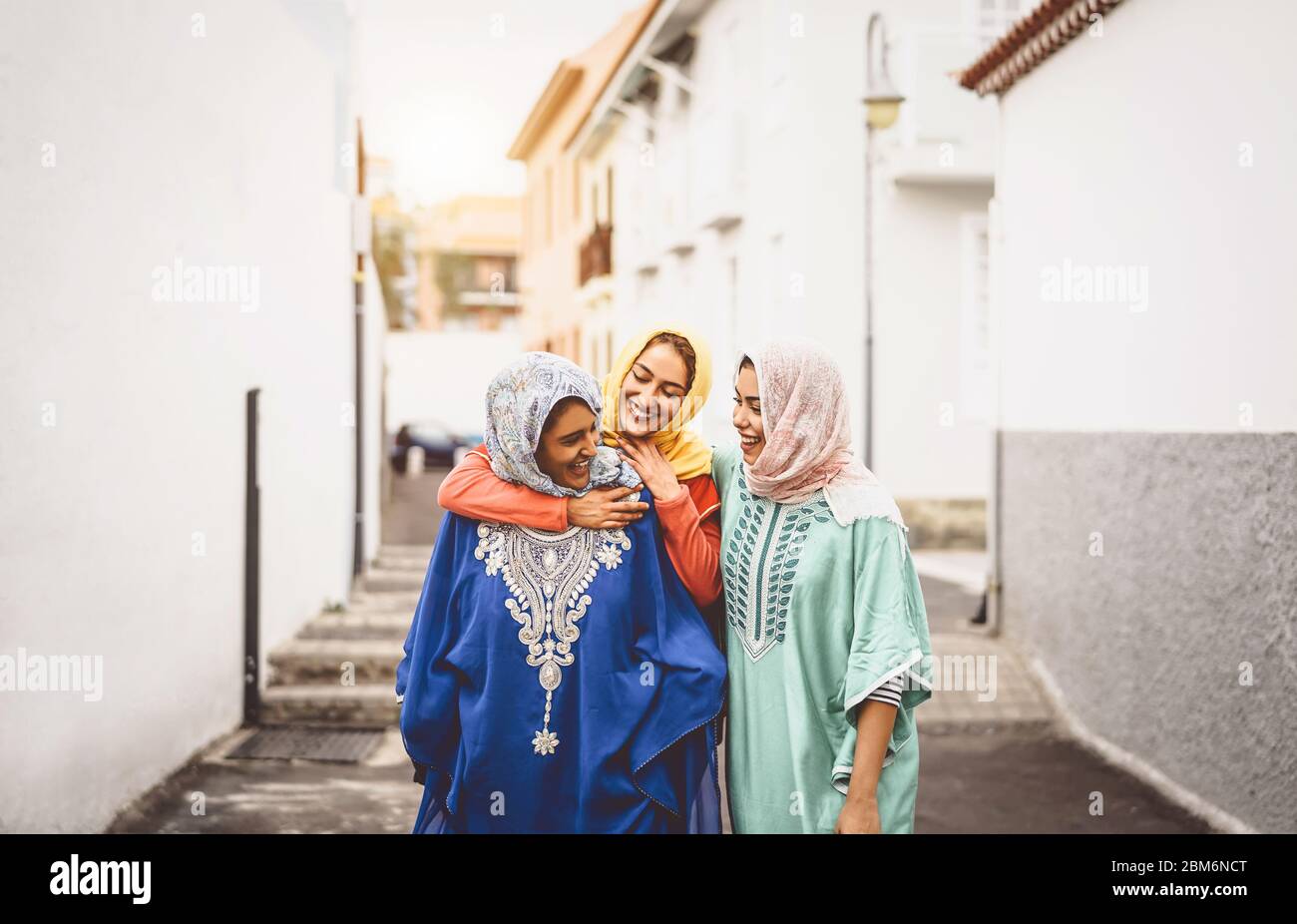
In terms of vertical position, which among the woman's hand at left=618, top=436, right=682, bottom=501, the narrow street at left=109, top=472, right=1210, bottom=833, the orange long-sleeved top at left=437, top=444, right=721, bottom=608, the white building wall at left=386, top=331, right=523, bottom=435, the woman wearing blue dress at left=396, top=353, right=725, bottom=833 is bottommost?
the narrow street at left=109, top=472, right=1210, bottom=833

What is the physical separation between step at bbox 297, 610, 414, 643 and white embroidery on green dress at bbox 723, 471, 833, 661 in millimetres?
5599

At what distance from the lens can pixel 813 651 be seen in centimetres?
291

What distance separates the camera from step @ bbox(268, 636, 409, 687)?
7656 millimetres

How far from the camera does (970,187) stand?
13.4 meters

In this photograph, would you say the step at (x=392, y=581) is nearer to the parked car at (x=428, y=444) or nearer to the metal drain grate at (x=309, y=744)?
the metal drain grate at (x=309, y=744)

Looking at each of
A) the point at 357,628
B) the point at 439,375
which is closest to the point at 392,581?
the point at 357,628

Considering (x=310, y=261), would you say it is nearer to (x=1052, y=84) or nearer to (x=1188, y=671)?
(x=1052, y=84)

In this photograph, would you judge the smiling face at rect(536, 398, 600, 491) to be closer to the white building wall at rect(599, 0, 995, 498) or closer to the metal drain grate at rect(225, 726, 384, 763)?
the metal drain grate at rect(225, 726, 384, 763)

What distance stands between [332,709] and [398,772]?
1123mm

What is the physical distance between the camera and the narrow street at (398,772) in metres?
5.66

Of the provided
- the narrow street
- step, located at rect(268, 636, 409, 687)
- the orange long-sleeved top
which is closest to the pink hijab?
the orange long-sleeved top

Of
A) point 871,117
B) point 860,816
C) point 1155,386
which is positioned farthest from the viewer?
point 871,117

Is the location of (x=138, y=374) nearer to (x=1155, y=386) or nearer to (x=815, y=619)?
(x=815, y=619)

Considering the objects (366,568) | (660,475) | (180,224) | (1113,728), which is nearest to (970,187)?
(366,568)
